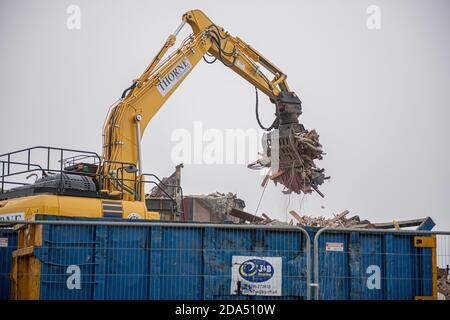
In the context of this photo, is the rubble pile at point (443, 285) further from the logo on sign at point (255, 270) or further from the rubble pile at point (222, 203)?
the rubble pile at point (222, 203)

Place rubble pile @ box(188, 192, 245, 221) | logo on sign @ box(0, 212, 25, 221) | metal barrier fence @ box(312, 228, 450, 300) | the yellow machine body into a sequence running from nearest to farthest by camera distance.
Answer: metal barrier fence @ box(312, 228, 450, 300), the yellow machine body, logo on sign @ box(0, 212, 25, 221), rubble pile @ box(188, 192, 245, 221)

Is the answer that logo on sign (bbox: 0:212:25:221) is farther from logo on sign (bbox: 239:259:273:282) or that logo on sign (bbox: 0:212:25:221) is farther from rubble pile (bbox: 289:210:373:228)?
rubble pile (bbox: 289:210:373:228)

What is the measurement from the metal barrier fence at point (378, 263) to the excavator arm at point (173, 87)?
6.17m

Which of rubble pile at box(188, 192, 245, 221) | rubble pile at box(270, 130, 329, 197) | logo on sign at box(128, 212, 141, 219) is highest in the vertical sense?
rubble pile at box(270, 130, 329, 197)

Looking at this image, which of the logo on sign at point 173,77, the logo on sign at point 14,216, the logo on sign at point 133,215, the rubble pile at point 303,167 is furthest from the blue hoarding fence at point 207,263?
the rubble pile at point 303,167

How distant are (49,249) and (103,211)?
3.91 meters

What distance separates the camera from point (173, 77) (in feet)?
63.4

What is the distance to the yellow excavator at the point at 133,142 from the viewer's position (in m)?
15.1

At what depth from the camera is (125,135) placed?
1783cm

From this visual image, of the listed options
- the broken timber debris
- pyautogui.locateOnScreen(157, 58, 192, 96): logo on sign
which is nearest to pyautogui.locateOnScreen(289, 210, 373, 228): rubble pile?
the broken timber debris

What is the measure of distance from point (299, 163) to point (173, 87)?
4.81 metres

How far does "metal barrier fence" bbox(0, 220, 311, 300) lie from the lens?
36.9 ft

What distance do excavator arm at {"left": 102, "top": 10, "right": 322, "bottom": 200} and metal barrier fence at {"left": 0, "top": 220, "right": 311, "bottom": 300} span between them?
4802mm
